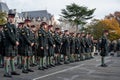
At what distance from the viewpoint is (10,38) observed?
15.0m

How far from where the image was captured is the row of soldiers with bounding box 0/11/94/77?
15062 millimetres

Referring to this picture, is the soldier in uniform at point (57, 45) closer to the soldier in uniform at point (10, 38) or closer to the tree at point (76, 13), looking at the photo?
the soldier in uniform at point (10, 38)

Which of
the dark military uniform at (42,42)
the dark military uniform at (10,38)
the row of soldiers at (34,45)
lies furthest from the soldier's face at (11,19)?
the dark military uniform at (42,42)

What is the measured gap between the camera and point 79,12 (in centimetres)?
9319

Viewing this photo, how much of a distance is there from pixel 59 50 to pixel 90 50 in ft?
31.4

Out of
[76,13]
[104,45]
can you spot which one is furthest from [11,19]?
[76,13]

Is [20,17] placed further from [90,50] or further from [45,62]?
[45,62]

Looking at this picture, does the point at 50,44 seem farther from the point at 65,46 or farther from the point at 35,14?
the point at 35,14

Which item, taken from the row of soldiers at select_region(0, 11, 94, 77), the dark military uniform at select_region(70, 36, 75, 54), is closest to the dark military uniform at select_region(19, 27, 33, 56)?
the row of soldiers at select_region(0, 11, 94, 77)

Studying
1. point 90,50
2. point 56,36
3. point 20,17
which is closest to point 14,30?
point 56,36

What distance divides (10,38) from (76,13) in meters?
79.1

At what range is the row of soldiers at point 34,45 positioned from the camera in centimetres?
1506

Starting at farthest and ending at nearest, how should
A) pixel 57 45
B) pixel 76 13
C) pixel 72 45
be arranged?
pixel 76 13
pixel 72 45
pixel 57 45

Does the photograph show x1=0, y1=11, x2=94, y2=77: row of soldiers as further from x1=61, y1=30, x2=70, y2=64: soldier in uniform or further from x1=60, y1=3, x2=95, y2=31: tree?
x1=60, y1=3, x2=95, y2=31: tree
